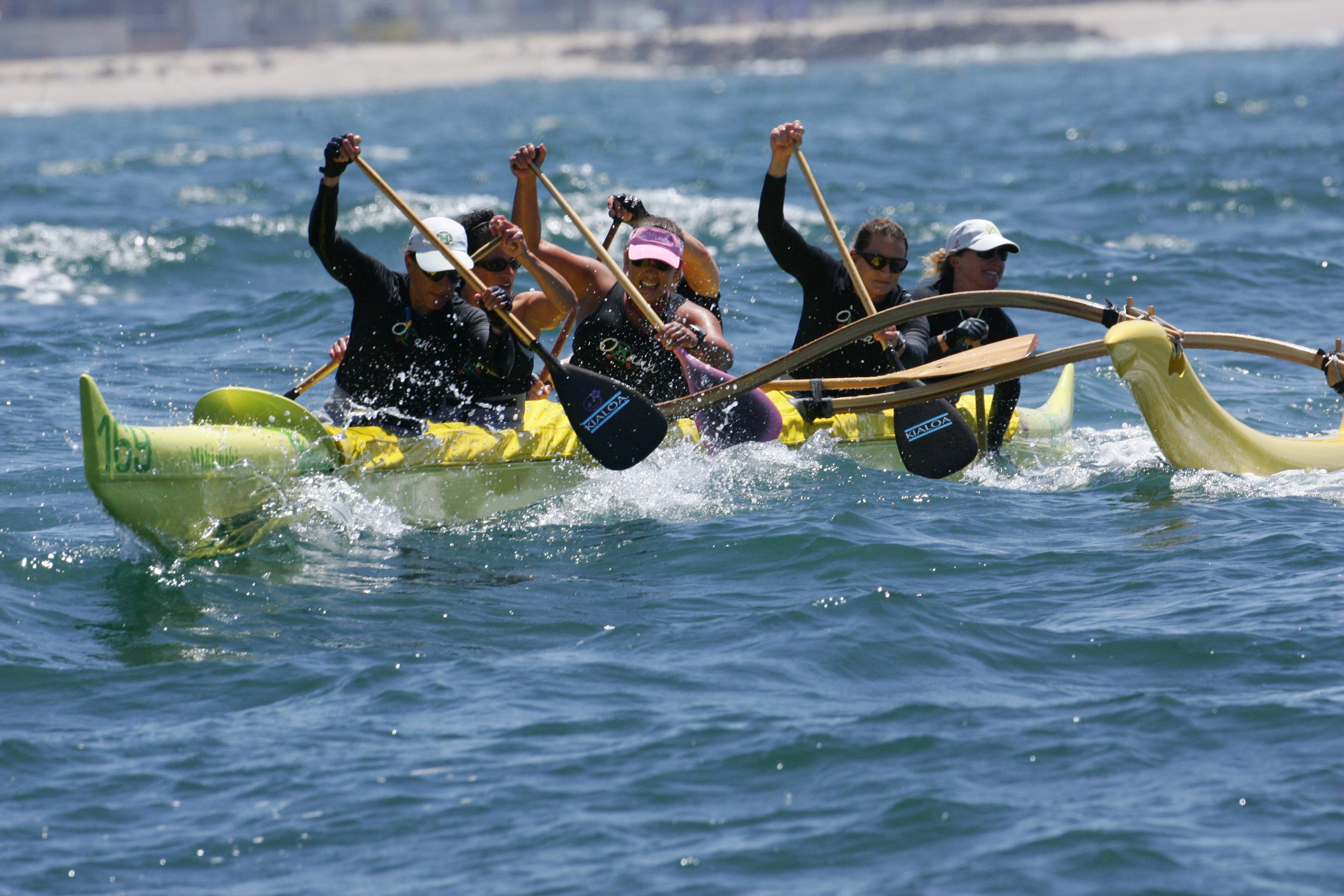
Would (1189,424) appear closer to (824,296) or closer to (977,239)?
(977,239)

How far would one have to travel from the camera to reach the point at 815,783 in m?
4.05

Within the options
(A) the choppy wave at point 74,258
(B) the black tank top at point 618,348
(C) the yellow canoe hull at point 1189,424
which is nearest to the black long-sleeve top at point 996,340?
(C) the yellow canoe hull at point 1189,424

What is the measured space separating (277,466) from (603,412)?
4.75ft

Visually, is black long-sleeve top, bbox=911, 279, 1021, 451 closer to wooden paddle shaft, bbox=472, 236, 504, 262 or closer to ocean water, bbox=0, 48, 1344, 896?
ocean water, bbox=0, 48, 1344, 896

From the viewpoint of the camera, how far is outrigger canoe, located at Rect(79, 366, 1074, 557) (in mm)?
5270

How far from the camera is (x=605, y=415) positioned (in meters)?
6.22

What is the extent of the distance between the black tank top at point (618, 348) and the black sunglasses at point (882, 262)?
1.08 meters

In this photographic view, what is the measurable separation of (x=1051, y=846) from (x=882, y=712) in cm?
83

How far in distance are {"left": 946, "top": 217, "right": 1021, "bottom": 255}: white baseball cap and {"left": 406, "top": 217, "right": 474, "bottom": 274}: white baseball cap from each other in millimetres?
2445

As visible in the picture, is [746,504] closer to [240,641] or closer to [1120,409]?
[240,641]

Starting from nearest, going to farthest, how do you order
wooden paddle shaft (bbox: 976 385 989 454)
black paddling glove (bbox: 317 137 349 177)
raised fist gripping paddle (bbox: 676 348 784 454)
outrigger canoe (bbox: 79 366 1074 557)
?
outrigger canoe (bbox: 79 366 1074 557) → black paddling glove (bbox: 317 137 349 177) → raised fist gripping paddle (bbox: 676 348 784 454) → wooden paddle shaft (bbox: 976 385 989 454)

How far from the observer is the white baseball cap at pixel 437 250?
6.03 metres

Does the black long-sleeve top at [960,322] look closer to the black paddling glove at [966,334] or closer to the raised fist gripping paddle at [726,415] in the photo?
the black paddling glove at [966,334]

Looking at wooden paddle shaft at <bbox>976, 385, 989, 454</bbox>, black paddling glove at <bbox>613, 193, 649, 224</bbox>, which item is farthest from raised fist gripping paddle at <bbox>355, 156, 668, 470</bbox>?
wooden paddle shaft at <bbox>976, 385, 989, 454</bbox>
